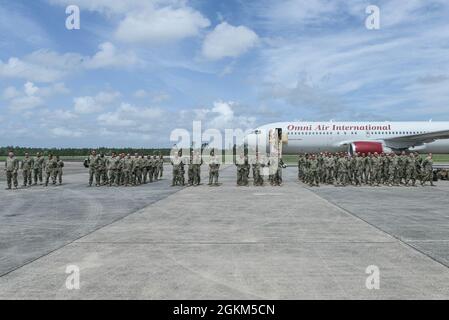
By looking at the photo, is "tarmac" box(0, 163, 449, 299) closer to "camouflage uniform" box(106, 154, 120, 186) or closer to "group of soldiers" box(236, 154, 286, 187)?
"group of soldiers" box(236, 154, 286, 187)

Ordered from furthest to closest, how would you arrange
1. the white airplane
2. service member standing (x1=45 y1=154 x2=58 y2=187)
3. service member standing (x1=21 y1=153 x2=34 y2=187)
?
1. the white airplane
2. service member standing (x1=45 y1=154 x2=58 y2=187)
3. service member standing (x1=21 y1=153 x2=34 y2=187)

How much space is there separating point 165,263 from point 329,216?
6389 mm

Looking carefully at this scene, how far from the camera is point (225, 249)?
8.24m

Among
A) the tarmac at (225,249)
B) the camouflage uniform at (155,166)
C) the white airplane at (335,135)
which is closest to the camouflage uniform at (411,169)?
the tarmac at (225,249)

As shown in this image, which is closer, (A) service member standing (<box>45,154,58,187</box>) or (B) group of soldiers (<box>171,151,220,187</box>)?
(B) group of soldiers (<box>171,151,220,187</box>)

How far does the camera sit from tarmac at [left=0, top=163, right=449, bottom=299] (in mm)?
5855

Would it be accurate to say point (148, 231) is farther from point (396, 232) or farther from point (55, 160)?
point (55, 160)

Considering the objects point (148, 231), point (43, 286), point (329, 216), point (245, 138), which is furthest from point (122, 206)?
point (245, 138)

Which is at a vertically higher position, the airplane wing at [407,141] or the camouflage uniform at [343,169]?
the airplane wing at [407,141]

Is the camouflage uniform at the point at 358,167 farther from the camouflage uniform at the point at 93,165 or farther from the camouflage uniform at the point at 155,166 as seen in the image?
the camouflage uniform at the point at 93,165

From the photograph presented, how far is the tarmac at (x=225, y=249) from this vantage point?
19.2 ft

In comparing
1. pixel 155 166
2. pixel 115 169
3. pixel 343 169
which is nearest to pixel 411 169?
pixel 343 169

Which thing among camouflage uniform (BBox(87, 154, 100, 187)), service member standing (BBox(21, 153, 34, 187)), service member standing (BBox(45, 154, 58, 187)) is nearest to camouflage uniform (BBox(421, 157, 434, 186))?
camouflage uniform (BBox(87, 154, 100, 187))
